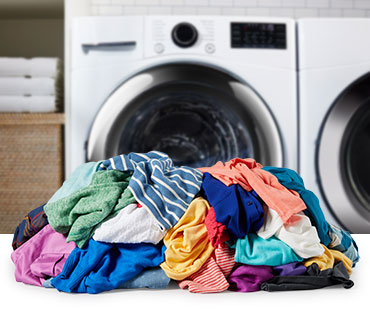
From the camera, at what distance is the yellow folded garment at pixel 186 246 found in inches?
20.0

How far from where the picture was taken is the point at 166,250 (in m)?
0.51

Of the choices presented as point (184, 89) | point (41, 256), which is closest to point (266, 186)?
point (41, 256)

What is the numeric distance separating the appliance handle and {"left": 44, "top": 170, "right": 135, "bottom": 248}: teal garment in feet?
2.61

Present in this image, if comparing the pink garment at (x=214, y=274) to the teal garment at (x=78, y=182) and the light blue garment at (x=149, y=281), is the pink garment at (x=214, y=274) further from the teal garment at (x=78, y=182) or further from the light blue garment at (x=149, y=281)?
the teal garment at (x=78, y=182)

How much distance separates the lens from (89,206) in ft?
1.76

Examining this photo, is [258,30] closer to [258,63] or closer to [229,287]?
[258,63]

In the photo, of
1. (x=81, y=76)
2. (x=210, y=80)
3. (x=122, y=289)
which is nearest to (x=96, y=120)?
(x=81, y=76)

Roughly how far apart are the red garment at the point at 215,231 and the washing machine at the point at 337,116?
828mm

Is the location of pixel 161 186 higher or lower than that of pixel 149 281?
higher

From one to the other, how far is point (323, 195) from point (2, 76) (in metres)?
1.11

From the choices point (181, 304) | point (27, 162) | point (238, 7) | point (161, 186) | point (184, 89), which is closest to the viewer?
point (181, 304)

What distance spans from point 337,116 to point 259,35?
1.10 ft

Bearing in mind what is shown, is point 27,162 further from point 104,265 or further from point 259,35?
point 104,265

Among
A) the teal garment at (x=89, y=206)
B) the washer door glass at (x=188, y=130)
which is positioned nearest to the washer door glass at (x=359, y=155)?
the washer door glass at (x=188, y=130)
